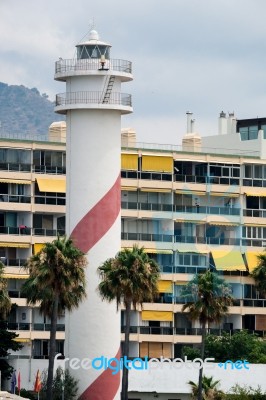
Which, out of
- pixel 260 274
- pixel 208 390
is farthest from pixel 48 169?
pixel 208 390

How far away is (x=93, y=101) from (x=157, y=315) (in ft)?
87.4

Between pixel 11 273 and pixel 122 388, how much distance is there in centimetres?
2094

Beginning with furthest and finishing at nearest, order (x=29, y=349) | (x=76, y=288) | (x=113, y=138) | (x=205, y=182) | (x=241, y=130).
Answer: (x=241, y=130), (x=205, y=182), (x=29, y=349), (x=113, y=138), (x=76, y=288)

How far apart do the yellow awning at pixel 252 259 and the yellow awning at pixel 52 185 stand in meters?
17.2

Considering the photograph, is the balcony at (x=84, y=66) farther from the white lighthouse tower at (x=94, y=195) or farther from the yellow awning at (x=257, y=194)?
the yellow awning at (x=257, y=194)

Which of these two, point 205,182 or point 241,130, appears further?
point 241,130

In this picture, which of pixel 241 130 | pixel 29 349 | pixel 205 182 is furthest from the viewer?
pixel 241 130

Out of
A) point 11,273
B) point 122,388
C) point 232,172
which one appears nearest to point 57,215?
point 11,273

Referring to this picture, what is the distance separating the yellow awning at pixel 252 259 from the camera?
5300 inches

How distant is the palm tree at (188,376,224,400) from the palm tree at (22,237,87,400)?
14320 mm

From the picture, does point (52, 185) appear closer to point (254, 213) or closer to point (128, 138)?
point (128, 138)

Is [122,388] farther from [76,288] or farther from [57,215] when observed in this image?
[57,215]

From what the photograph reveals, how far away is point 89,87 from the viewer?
110 m

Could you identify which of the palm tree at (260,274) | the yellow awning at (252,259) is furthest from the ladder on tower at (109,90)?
the yellow awning at (252,259)
